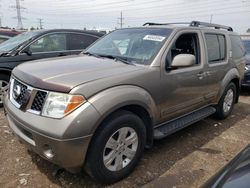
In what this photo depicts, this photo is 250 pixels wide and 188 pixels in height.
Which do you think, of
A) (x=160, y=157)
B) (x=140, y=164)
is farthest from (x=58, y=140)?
(x=160, y=157)

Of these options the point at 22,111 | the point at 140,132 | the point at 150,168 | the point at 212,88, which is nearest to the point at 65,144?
the point at 22,111

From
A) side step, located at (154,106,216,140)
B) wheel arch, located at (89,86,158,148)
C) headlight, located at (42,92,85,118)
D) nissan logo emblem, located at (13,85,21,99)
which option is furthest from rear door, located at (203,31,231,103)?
nissan logo emblem, located at (13,85,21,99)

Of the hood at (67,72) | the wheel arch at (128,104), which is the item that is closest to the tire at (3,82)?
the hood at (67,72)

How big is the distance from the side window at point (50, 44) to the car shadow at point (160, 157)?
297 cm

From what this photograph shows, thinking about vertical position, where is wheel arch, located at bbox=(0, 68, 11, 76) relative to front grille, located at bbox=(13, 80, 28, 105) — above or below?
below

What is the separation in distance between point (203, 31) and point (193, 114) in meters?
1.41

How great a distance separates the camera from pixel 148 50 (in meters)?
3.63

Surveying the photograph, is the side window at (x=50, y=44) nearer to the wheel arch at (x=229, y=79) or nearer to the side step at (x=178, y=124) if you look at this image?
the side step at (x=178, y=124)

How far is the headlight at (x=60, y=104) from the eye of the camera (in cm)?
254

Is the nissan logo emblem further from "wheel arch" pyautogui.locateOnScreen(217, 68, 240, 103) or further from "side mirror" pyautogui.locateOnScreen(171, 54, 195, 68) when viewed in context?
"wheel arch" pyautogui.locateOnScreen(217, 68, 240, 103)

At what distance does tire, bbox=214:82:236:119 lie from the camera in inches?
205

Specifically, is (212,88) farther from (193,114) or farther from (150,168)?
(150,168)

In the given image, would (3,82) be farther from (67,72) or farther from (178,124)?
(178,124)

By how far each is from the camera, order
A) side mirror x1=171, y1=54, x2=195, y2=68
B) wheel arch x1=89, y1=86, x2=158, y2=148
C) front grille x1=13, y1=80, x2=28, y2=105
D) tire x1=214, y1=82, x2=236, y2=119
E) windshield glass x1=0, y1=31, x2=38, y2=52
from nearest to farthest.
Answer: wheel arch x1=89, y1=86, x2=158, y2=148, front grille x1=13, y1=80, x2=28, y2=105, side mirror x1=171, y1=54, x2=195, y2=68, tire x1=214, y1=82, x2=236, y2=119, windshield glass x1=0, y1=31, x2=38, y2=52
